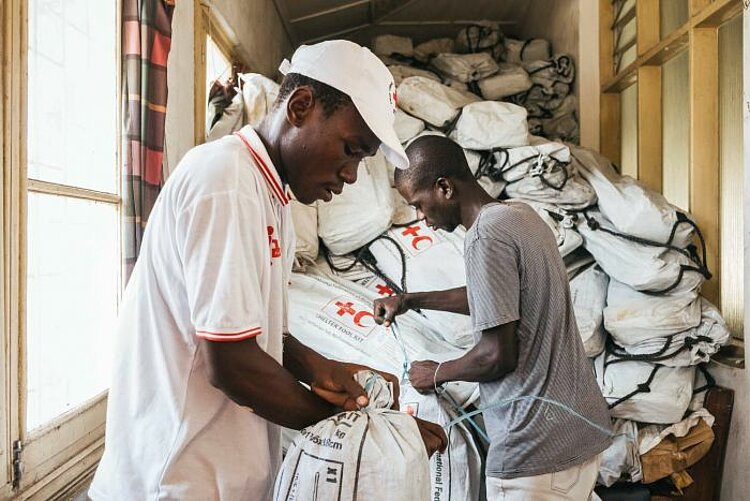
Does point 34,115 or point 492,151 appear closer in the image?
point 34,115

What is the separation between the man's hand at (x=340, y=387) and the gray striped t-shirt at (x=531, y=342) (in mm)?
496

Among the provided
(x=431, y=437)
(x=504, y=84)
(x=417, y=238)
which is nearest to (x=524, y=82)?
(x=504, y=84)

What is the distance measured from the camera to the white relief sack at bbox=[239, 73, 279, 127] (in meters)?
2.44

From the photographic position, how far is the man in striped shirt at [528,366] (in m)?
1.46

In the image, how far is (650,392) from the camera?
221 centimetres

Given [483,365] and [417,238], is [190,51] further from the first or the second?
[483,365]

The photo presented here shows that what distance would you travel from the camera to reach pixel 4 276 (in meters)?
1.18

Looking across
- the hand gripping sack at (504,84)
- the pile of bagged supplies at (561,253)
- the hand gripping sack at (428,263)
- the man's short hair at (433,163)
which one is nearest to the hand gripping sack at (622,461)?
the pile of bagged supplies at (561,253)

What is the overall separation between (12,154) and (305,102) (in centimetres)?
66

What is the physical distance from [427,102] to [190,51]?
3.61 ft

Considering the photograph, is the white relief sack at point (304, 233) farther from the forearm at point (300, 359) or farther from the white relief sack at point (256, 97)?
the forearm at point (300, 359)


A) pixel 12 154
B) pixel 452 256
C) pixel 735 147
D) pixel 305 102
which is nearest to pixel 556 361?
pixel 305 102

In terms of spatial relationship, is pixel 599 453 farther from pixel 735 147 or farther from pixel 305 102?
pixel 735 147

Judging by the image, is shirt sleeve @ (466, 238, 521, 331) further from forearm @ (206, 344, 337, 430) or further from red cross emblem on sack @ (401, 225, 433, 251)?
red cross emblem on sack @ (401, 225, 433, 251)
